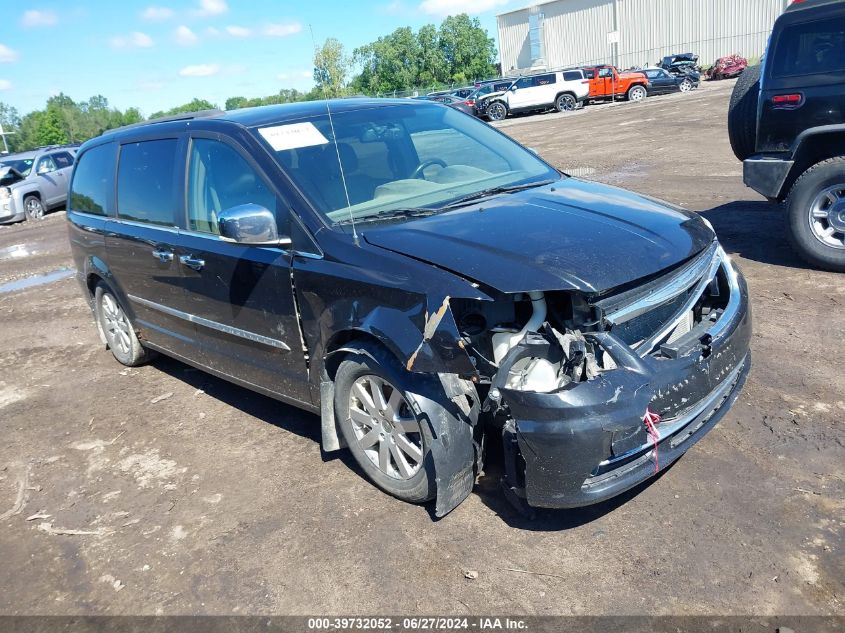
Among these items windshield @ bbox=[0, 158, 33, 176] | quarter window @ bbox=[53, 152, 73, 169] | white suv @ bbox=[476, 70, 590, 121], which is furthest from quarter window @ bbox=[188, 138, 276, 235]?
white suv @ bbox=[476, 70, 590, 121]

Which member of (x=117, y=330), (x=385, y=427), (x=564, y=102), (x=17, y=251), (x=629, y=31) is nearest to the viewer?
(x=385, y=427)

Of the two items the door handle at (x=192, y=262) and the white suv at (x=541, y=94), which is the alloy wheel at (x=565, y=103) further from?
the door handle at (x=192, y=262)

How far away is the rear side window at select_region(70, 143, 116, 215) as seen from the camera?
541cm

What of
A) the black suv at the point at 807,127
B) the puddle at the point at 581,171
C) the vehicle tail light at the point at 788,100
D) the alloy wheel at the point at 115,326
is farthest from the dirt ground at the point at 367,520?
the puddle at the point at 581,171

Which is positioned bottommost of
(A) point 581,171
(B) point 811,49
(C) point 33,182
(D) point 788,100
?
(A) point 581,171

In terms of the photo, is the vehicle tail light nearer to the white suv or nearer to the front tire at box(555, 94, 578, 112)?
the white suv

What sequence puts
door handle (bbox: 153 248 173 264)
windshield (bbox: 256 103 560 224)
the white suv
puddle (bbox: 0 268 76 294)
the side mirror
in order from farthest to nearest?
the white suv < puddle (bbox: 0 268 76 294) < door handle (bbox: 153 248 173 264) < windshield (bbox: 256 103 560 224) < the side mirror

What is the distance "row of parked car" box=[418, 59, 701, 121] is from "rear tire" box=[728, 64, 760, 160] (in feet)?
88.4

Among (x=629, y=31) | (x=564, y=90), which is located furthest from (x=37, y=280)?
(x=629, y=31)

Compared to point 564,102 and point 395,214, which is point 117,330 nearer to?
point 395,214

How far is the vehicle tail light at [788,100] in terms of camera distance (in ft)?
19.5

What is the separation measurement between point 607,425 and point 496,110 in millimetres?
32491

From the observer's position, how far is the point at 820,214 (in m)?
6.05

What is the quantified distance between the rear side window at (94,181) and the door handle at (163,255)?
1.04m
